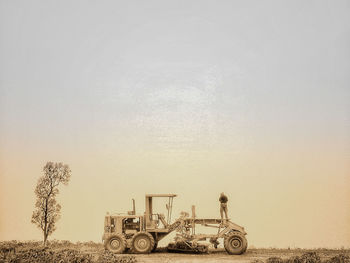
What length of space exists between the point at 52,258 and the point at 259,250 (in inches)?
362

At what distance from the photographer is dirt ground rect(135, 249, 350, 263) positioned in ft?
60.9

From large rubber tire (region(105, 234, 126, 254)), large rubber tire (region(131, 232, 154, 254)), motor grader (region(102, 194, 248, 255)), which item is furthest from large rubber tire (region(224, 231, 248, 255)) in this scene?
large rubber tire (region(105, 234, 126, 254))

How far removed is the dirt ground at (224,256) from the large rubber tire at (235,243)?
0.89 ft

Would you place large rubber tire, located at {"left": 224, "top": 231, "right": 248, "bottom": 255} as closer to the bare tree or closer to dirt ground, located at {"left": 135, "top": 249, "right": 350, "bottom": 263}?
dirt ground, located at {"left": 135, "top": 249, "right": 350, "bottom": 263}

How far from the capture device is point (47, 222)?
2366 cm

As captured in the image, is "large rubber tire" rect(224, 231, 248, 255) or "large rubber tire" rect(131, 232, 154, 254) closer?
"large rubber tire" rect(224, 231, 248, 255)

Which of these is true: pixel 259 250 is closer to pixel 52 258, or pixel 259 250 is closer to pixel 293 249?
pixel 293 249

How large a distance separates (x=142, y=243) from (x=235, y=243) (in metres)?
3.85

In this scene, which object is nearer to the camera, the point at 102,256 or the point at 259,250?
the point at 102,256

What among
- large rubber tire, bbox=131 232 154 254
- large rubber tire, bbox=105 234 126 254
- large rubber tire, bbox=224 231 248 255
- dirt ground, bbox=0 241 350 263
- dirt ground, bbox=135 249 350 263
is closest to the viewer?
dirt ground, bbox=0 241 350 263

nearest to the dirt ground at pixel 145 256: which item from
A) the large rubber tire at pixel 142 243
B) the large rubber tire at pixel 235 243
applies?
the large rubber tire at pixel 235 243

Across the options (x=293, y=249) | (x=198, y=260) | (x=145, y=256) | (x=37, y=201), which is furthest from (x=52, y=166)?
(x=293, y=249)

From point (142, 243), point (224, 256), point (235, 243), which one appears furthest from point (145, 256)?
point (235, 243)

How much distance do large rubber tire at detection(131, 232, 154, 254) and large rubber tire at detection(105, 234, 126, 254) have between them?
0.42 m
